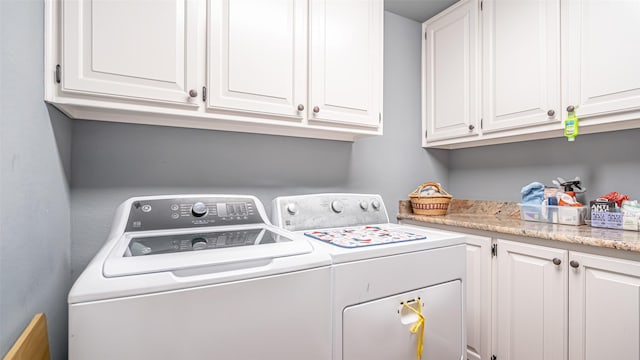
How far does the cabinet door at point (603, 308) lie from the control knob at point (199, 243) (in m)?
1.56

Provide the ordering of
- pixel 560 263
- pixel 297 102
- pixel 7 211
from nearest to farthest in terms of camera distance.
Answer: pixel 7 211 → pixel 560 263 → pixel 297 102

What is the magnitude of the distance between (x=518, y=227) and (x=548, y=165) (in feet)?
2.15

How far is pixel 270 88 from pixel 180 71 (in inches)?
15.3

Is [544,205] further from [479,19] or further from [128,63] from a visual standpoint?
[128,63]

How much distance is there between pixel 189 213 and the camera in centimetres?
131

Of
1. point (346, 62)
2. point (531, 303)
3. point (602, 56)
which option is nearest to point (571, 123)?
point (602, 56)

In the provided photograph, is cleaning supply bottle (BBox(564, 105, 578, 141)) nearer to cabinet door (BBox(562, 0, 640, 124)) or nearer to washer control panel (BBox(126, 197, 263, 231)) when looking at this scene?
cabinet door (BBox(562, 0, 640, 124))

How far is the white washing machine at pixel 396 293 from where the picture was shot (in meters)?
1.00

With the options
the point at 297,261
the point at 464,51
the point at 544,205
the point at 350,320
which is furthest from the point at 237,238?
the point at 464,51

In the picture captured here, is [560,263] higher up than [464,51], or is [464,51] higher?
[464,51]

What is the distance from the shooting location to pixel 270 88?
1.44 metres

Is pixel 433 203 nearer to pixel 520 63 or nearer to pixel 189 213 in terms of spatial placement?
pixel 520 63

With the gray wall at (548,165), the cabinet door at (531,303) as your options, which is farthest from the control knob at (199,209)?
the gray wall at (548,165)

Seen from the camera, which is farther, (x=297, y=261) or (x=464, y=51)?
(x=464, y=51)
